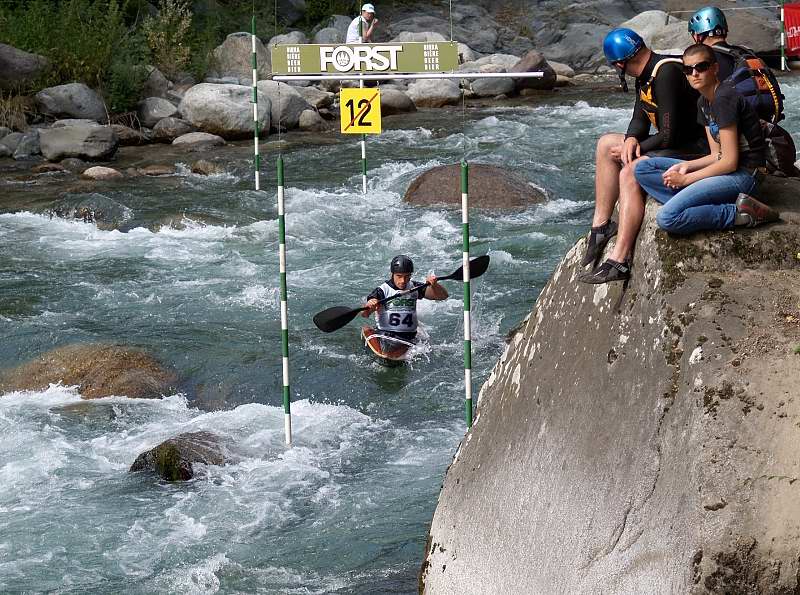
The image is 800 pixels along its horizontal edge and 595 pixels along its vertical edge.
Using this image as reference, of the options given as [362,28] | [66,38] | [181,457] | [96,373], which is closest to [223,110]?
[66,38]

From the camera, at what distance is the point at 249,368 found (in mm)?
8156

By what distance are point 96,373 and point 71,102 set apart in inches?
401

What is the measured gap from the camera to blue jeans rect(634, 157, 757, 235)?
3.90 meters

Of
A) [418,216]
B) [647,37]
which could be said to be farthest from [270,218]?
[647,37]

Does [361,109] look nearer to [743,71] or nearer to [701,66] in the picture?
[743,71]

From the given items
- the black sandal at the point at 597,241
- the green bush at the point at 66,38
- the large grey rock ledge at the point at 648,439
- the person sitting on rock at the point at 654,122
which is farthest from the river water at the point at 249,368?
the green bush at the point at 66,38

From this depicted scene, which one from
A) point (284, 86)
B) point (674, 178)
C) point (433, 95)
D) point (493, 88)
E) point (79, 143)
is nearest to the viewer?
point (674, 178)

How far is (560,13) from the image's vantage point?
90.6ft

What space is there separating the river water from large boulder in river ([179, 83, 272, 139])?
1.84 m

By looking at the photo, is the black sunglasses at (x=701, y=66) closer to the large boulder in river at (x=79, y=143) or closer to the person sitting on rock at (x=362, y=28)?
the person sitting on rock at (x=362, y=28)

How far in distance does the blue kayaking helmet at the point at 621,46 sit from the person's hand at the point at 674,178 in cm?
53

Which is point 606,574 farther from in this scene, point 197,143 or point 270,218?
point 197,143

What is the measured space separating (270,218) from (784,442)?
9423 millimetres

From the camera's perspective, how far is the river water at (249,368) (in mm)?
5535
